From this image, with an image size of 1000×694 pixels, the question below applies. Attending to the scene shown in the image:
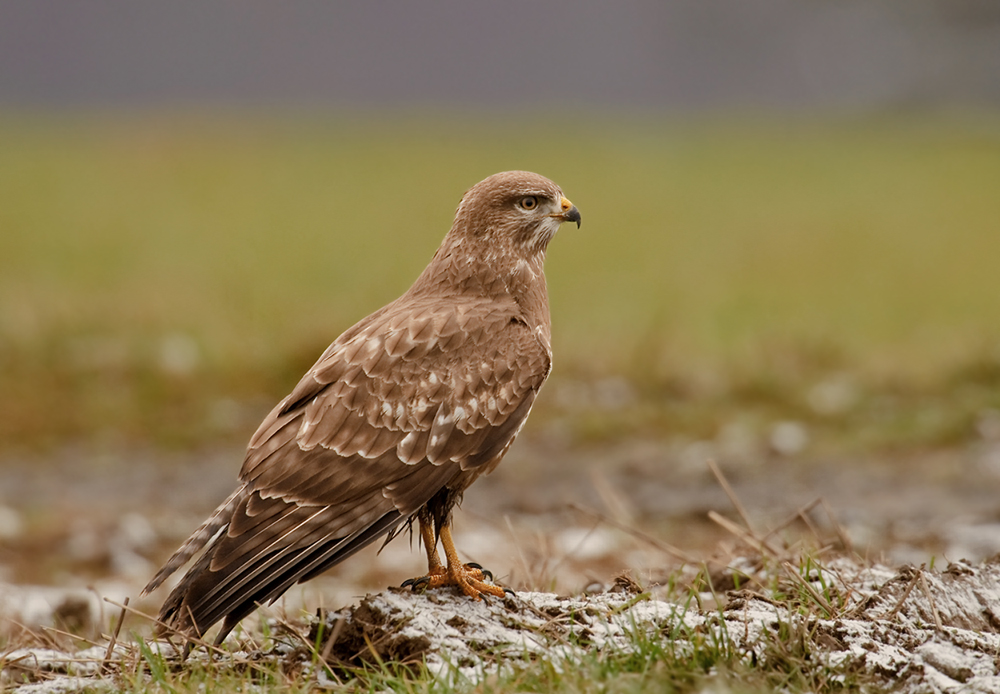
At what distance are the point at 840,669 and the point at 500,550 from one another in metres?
3.89

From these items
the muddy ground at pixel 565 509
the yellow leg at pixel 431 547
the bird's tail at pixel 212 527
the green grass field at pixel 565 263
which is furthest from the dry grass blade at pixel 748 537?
the green grass field at pixel 565 263

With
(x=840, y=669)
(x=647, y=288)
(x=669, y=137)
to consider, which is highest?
(x=669, y=137)

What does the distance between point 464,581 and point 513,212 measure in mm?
1832

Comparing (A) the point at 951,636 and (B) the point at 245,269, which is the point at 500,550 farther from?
(B) the point at 245,269

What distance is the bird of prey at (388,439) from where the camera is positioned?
4.53 meters

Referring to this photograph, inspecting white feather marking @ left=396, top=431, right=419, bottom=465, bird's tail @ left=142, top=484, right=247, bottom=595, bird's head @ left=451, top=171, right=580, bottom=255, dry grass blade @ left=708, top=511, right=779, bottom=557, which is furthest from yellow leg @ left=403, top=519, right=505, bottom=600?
bird's head @ left=451, top=171, right=580, bottom=255

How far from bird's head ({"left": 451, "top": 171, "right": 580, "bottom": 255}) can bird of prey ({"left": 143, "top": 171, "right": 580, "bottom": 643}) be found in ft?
0.06

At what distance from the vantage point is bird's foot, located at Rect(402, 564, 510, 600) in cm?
483

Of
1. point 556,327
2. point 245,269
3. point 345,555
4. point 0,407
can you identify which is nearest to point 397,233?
point 245,269

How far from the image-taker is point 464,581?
4.84m

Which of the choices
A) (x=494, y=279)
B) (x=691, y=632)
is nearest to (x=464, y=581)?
(x=691, y=632)

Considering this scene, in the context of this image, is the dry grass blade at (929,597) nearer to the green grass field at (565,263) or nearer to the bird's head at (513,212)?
the bird's head at (513,212)

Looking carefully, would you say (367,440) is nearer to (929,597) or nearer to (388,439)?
(388,439)

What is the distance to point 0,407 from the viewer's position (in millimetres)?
11859
